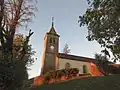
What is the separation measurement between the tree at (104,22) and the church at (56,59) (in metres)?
39.2

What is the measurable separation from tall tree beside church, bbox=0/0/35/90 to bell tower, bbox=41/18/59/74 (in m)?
42.5

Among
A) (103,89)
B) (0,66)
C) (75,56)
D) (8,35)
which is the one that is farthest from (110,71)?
(75,56)

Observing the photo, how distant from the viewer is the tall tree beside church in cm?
1698

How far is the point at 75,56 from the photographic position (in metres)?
64.4

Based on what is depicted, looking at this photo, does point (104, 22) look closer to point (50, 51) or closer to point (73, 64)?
point (73, 64)

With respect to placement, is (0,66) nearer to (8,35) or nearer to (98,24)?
(8,35)

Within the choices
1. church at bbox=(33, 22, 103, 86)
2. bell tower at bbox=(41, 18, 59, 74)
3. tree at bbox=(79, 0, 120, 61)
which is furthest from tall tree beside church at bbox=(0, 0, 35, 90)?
bell tower at bbox=(41, 18, 59, 74)

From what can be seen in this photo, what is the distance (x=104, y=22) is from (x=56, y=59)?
48.8 m

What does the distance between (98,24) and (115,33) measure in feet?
4.14

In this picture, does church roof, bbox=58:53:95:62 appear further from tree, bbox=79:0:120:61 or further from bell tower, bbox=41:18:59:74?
tree, bbox=79:0:120:61

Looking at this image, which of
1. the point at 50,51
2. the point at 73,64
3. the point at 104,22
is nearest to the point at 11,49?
the point at 104,22

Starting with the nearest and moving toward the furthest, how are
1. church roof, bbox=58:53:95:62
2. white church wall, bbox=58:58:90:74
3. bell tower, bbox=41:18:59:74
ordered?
1. white church wall, bbox=58:58:90:74
2. church roof, bbox=58:53:95:62
3. bell tower, bbox=41:18:59:74

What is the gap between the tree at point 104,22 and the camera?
47.4 ft

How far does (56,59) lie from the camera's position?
6312 centimetres
